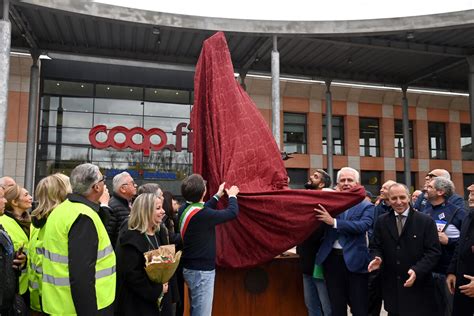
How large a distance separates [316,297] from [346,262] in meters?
0.47

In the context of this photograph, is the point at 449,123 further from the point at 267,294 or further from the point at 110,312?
the point at 110,312

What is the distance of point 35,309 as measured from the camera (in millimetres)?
3455

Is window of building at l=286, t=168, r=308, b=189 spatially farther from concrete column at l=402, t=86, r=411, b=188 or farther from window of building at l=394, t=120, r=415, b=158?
window of building at l=394, t=120, r=415, b=158

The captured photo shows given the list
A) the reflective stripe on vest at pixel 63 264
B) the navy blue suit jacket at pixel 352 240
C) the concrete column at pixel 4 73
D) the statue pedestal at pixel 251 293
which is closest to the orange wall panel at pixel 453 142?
the concrete column at pixel 4 73

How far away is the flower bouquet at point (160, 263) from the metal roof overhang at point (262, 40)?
10.9m

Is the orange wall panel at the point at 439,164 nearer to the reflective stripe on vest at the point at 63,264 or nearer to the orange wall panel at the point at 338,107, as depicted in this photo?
the orange wall panel at the point at 338,107

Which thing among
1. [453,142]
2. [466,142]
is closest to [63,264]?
[453,142]

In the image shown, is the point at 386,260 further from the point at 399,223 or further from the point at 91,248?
the point at 91,248

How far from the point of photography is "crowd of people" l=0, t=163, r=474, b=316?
2697 mm

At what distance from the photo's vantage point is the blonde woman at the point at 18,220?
3.58 metres

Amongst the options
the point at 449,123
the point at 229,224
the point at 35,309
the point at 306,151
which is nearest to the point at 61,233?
the point at 35,309

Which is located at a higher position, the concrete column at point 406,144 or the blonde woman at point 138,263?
the concrete column at point 406,144

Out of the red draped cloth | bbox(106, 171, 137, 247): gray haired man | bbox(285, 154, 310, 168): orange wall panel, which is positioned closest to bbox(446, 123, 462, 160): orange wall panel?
bbox(285, 154, 310, 168): orange wall panel

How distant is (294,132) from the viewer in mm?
22406
